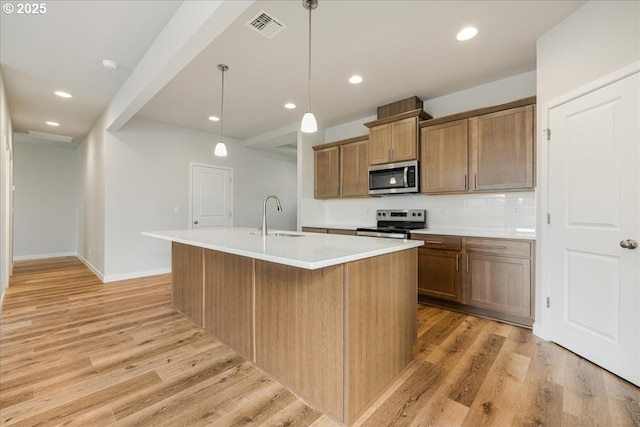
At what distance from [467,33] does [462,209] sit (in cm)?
197

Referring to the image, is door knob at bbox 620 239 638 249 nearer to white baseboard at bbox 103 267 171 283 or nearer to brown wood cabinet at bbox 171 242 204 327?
brown wood cabinet at bbox 171 242 204 327

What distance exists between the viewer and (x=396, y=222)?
409 centimetres

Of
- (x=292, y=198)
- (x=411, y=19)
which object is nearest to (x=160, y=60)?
(x=411, y=19)

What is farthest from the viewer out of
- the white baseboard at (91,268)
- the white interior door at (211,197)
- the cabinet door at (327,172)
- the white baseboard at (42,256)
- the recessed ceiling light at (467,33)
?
the white baseboard at (42,256)

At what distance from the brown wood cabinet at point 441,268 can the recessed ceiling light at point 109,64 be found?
3.77 m

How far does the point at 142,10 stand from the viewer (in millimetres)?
2139

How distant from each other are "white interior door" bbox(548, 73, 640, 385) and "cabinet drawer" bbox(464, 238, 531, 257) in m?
0.28

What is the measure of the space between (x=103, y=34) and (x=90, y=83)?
131cm

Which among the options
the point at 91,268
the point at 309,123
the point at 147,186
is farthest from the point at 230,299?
the point at 91,268

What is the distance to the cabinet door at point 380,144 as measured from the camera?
385 centimetres

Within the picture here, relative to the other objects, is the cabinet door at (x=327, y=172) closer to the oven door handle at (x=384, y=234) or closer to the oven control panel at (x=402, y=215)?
the oven control panel at (x=402, y=215)

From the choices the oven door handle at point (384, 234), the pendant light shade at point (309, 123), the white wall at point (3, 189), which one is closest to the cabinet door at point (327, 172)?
the oven door handle at point (384, 234)

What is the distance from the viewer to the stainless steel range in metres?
3.64

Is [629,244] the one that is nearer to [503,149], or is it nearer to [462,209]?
[503,149]
